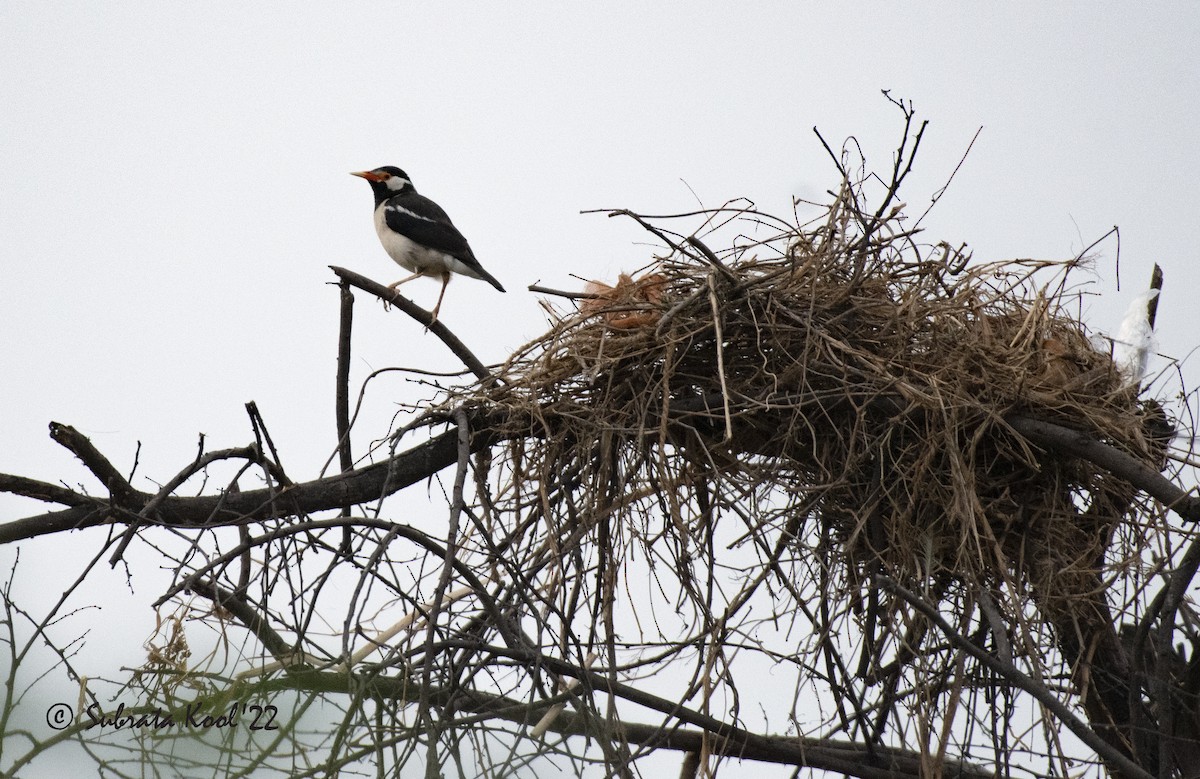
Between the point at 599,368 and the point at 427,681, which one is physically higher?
the point at 599,368

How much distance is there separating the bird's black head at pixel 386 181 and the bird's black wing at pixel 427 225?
0.56 meters

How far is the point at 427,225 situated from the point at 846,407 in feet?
9.24

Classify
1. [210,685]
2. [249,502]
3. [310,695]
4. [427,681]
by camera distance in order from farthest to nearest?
[249,502] → [210,685] → [310,695] → [427,681]

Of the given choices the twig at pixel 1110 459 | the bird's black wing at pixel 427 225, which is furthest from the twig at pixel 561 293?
the bird's black wing at pixel 427 225

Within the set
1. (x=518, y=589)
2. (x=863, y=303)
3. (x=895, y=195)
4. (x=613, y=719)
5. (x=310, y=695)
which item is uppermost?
(x=895, y=195)

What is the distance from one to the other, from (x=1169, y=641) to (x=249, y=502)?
2.43 m

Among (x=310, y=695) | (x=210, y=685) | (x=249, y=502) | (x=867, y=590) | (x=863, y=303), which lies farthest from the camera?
(x=867, y=590)

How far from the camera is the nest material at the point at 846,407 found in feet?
10.2

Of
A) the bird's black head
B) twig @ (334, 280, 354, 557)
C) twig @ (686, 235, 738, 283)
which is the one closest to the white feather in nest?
twig @ (686, 235, 738, 283)

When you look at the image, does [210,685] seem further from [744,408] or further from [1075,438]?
[1075,438]

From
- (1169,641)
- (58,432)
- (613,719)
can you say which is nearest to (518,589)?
(613,719)

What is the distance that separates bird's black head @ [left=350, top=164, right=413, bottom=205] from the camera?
21.1 feet

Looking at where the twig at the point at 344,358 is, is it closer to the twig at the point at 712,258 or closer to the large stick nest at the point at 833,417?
the large stick nest at the point at 833,417

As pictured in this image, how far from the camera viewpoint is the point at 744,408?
3113mm
